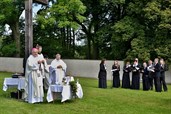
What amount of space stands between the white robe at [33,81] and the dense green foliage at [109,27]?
16194mm

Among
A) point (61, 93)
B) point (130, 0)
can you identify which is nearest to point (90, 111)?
point (61, 93)

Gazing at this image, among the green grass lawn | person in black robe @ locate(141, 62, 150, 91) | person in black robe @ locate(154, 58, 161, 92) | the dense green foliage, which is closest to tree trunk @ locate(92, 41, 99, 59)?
the dense green foliage

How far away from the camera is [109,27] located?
111 feet

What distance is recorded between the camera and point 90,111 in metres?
12.6

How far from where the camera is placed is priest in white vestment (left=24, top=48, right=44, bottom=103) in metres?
14.1

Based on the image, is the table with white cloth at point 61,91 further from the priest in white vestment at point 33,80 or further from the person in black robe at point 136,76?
the person in black robe at point 136,76

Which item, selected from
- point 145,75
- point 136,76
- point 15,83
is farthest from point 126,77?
point 15,83

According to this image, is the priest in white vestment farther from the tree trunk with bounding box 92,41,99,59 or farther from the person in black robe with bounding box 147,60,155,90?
the tree trunk with bounding box 92,41,99,59

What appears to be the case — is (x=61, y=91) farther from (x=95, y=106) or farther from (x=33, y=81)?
(x=95, y=106)

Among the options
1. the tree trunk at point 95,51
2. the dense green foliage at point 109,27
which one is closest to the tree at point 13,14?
the dense green foliage at point 109,27

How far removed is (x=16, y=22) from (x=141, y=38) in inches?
468

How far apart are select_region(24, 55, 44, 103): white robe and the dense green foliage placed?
638 inches

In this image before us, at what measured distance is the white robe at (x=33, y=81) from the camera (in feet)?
46.4

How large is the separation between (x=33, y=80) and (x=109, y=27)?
20.4 metres
